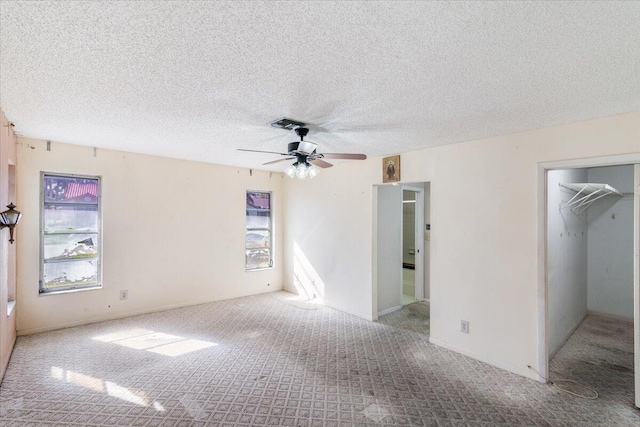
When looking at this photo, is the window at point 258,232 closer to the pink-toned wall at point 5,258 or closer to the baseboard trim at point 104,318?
the baseboard trim at point 104,318

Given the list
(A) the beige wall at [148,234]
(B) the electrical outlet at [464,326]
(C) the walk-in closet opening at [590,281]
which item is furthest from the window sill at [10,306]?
(C) the walk-in closet opening at [590,281]

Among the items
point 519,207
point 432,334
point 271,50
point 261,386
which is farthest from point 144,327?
point 519,207

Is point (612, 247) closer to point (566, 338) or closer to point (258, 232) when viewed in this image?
point (566, 338)

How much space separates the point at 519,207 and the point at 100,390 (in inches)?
162

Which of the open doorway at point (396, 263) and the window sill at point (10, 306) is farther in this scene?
the open doorway at point (396, 263)

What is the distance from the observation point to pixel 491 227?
126 inches

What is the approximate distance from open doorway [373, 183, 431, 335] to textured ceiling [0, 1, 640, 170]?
206cm

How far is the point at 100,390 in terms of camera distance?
259cm

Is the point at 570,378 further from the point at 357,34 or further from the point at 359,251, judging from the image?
the point at 357,34

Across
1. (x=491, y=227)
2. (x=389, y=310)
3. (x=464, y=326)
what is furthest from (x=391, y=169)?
(x=389, y=310)

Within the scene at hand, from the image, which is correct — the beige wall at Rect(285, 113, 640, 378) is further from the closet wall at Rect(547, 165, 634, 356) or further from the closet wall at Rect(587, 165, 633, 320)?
the closet wall at Rect(587, 165, 633, 320)

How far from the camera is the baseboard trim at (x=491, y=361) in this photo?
288 centimetres

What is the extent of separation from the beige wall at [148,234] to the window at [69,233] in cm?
12

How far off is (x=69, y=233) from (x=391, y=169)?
172 inches
